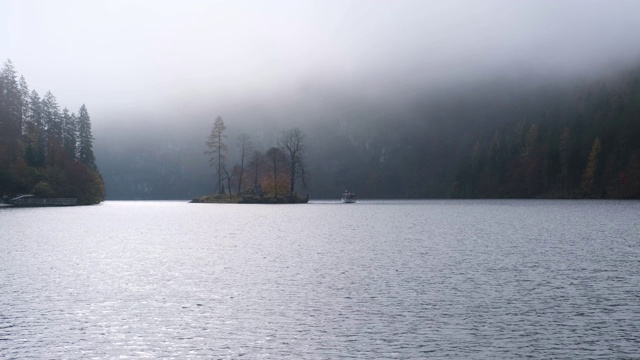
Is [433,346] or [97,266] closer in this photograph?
[433,346]

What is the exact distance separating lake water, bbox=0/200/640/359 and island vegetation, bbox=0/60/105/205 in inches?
4441

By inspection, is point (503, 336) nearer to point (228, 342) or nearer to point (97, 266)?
point (228, 342)

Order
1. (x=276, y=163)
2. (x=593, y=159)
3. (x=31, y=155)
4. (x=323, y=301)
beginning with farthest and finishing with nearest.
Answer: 1. (x=593, y=159)
2. (x=276, y=163)
3. (x=31, y=155)
4. (x=323, y=301)

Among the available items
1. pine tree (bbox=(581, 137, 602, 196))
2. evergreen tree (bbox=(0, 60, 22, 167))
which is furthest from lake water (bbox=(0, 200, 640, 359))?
pine tree (bbox=(581, 137, 602, 196))

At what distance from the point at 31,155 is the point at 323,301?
6104 inches

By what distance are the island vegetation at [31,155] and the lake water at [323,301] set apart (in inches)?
4441

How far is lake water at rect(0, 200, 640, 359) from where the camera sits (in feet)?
70.4

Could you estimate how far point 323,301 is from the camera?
2983cm

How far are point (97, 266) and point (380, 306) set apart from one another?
1000 inches

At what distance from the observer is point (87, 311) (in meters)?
27.9

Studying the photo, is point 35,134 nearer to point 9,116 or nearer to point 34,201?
point 9,116

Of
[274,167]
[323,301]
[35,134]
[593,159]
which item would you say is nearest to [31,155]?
[35,134]

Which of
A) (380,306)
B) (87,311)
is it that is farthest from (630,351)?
(87,311)

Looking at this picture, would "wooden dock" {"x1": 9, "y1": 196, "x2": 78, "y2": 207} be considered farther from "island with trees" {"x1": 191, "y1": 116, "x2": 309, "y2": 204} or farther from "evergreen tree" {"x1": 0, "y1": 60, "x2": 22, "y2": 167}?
"island with trees" {"x1": 191, "y1": 116, "x2": 309, "y2": 204}
